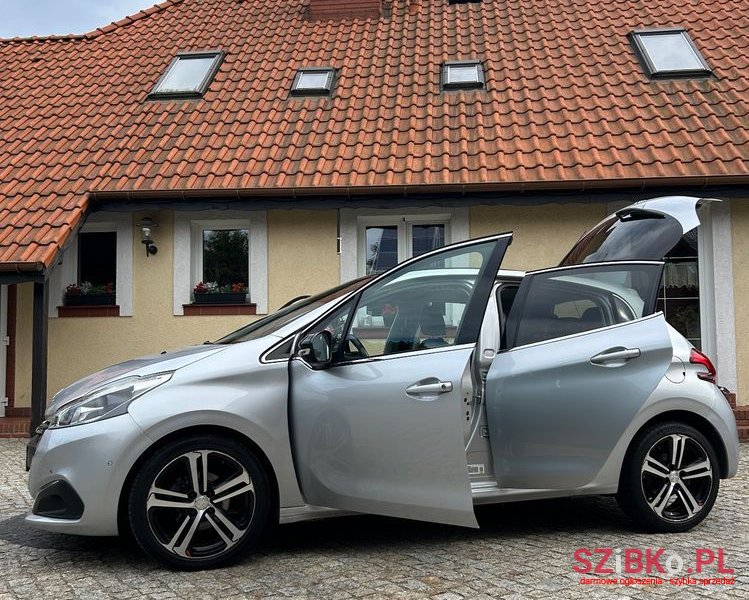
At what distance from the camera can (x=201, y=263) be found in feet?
31.1

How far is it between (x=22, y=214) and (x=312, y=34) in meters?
5.98

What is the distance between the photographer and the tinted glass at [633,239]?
431 cm

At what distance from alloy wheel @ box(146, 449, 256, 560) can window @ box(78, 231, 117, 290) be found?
6427 millimetres

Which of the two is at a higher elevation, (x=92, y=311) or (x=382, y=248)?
(x=382, y=248)

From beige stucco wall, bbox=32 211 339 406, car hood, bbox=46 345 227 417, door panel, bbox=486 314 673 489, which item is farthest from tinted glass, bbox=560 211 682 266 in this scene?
beige stucco wall, bbox=32 211 339 406

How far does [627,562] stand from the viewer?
3768mm

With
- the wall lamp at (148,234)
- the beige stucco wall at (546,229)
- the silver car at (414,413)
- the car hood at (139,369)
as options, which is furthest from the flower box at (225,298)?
the car hood at (139,369)

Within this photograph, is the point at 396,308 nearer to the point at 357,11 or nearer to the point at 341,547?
the point at 341,547

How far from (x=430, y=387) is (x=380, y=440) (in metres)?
0.39

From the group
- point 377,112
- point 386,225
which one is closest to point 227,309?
point 386,225

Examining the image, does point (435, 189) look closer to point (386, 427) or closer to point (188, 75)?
point (188, 75)

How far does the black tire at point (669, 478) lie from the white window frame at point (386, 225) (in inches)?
198

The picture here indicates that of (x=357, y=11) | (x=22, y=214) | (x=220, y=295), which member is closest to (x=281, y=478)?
(x=220, y=295)

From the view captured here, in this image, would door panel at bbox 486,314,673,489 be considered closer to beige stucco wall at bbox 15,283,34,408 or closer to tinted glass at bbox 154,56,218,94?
beige stucco wall at bbox 15,283,34,408
